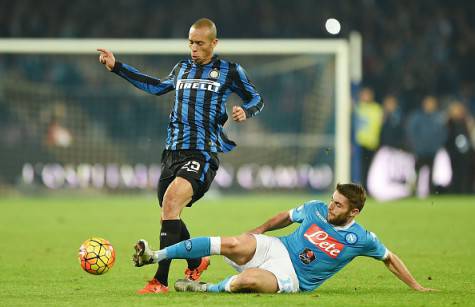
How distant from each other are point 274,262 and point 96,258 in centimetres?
124

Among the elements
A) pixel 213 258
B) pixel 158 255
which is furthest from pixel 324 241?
pixel 213 258

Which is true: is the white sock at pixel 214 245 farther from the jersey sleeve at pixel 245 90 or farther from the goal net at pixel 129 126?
the goal net at pixel 129 126

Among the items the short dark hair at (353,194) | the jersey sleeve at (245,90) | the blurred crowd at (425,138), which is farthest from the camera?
the blurred crowd at (425,138)

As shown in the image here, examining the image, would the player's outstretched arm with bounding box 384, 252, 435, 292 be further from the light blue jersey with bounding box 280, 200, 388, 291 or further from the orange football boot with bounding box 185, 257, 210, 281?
the orange football boot with bounding box 185, 257, 210, 281

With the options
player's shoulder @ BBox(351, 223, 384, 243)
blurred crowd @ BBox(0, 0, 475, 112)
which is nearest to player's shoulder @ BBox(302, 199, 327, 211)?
player's shoulder @ BBox(351, 223, 384, 243)

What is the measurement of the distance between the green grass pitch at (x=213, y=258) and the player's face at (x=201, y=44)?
5.64ft

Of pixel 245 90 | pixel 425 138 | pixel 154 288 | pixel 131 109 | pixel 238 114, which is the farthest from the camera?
pixel 131 109

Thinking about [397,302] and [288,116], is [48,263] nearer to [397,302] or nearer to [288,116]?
[397,302]

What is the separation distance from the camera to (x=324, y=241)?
7.11 m

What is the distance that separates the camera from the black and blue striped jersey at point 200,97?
7.55 meters

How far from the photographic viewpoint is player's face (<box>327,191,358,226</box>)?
6957mm

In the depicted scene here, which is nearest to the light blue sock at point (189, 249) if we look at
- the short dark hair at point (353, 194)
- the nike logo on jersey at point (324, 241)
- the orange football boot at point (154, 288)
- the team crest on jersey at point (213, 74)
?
the orange football boot at point (154, 288)

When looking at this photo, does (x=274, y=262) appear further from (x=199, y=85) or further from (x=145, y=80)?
(x=145, y=80)

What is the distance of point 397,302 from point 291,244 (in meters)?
0.86
